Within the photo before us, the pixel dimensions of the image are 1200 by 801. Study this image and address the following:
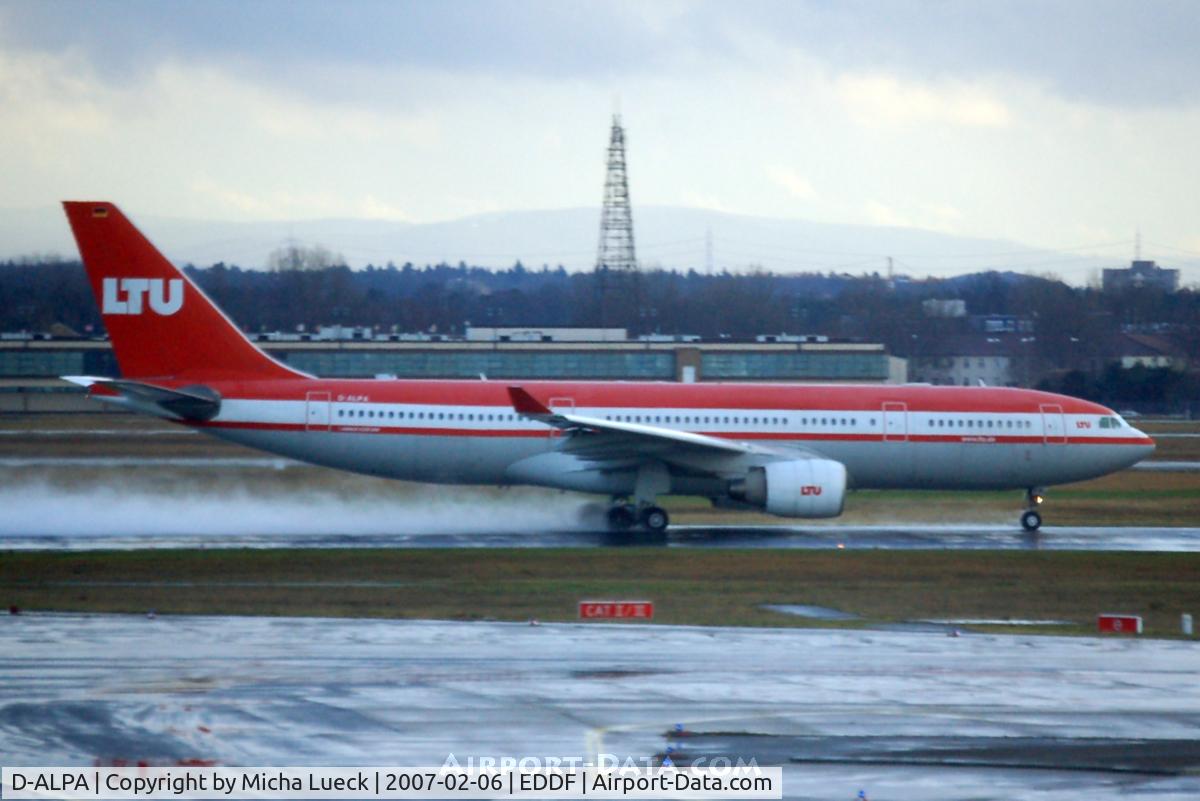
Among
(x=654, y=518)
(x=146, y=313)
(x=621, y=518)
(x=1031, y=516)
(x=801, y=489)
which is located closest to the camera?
(x=801, y=489)

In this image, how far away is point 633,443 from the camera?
1086 inches

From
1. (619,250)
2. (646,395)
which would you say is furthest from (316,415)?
→ (619,250)

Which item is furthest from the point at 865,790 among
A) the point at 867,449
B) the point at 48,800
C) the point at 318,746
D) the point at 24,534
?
the point at 24,534

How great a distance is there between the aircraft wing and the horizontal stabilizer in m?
6.35

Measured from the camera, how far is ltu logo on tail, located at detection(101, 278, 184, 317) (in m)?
28.8

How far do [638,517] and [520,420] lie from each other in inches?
125

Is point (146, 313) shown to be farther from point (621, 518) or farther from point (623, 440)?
point (621, 518)

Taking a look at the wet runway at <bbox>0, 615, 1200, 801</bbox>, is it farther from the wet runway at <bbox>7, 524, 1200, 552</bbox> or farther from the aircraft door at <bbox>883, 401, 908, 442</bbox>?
the aircraft door at <bbox>883, 401, 908, 442</bbox>

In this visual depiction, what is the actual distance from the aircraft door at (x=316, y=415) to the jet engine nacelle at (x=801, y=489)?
8.87 meters

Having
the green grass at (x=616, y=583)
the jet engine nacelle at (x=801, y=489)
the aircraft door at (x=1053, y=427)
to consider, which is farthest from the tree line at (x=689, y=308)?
the green grass at (x=616, y=583)

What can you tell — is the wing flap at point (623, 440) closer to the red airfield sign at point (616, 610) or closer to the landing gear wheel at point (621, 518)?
the landing gear wheel at point (621, 518)

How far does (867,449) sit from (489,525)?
814 centimetres

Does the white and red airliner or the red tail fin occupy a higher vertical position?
the red tail fin

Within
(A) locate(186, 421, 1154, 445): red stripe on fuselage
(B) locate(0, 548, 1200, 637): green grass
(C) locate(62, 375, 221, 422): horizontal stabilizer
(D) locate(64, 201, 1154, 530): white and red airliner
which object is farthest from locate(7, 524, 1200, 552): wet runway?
(C) locate(62, 375, 221, 422): horizontal stabilizer
